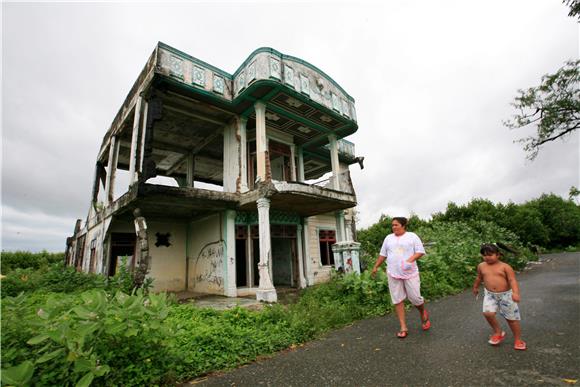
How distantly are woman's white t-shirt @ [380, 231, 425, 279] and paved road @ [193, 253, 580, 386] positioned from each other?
0.95 meters

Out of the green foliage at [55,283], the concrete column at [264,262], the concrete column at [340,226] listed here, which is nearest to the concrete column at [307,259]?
the concrete column at [340,226]

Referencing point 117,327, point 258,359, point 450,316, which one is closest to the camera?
point 117,327

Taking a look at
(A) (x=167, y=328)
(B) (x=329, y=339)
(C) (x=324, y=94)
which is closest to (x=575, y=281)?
(B) (x=329, y=339)

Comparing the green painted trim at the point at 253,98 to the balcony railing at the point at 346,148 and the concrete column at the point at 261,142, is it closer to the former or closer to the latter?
the concrete column at the point at 261,142

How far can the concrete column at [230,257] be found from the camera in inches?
362

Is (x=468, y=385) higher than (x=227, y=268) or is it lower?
A: lower

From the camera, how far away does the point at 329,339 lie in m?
4.46

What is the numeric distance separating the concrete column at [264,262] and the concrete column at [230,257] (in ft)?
4.70

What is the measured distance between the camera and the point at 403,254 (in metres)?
4.11

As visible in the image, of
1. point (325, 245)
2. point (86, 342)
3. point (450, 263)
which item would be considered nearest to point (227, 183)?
point (325, 245)

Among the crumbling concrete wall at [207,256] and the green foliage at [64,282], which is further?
the crumbling concrete wall at [207,256]

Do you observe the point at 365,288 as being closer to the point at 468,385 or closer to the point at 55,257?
the point at 468,385

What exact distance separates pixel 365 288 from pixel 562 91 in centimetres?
1052

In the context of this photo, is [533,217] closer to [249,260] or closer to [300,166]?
[300,166]
